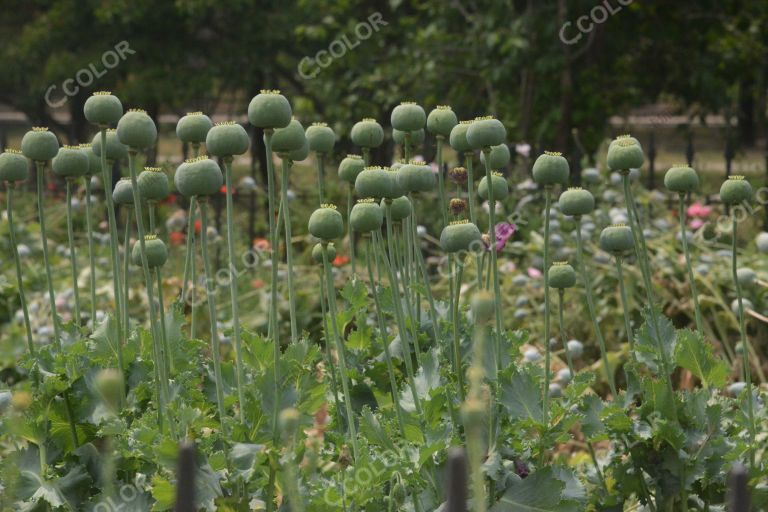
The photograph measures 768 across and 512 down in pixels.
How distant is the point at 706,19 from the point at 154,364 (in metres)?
5.63

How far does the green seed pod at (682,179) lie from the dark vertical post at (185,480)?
1114mm

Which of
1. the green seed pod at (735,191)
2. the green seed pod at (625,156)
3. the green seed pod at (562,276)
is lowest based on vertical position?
the green seed pod at (562,276)

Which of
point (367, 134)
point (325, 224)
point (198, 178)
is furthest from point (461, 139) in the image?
point (198, 178)

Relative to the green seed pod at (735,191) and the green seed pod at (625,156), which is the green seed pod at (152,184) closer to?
the green seed pod at (625,156)

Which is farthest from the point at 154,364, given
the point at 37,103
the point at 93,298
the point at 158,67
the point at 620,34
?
the point at 37,103

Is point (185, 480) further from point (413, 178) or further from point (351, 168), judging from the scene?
point (351, 168)

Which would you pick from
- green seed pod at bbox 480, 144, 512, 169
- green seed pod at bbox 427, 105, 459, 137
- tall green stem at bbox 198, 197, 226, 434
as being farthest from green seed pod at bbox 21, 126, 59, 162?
green seed pod at bbox 480, 144, 512, 169

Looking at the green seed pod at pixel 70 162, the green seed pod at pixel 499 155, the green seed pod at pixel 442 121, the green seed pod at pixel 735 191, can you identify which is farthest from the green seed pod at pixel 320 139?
the green seed pod at pixel 735 191

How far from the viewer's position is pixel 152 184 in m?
1.69

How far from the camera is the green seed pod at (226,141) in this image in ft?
4.95

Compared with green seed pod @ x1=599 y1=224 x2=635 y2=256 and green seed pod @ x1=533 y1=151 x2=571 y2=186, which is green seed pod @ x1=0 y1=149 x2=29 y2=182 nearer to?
green seed pod @ x1=533 y1=151 x2=571 y2=186

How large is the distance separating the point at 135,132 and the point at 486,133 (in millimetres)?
521

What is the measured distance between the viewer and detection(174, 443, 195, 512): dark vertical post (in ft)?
2.73

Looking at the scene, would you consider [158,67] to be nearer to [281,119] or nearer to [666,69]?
[666,69]
